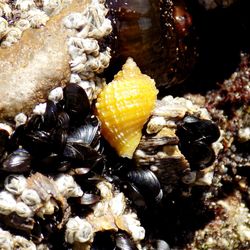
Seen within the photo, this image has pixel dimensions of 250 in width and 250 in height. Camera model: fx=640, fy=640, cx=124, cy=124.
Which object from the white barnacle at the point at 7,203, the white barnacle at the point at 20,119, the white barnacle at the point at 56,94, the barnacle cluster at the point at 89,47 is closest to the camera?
the white barnacle at the point at 7,203

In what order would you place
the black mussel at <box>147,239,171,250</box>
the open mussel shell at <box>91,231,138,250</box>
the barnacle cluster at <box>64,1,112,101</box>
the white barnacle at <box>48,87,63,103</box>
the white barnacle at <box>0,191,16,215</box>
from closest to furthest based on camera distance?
the white barnacle at <box>0,191,16,215</box>
the white barnacle at <box>48,87,63,103</box>
the barnacle cluster at <box>64,1,112,101</box>
the open mussel shell at <box>91,231,138,250</box>
the black mussel at <box>147,239,171,250</box>

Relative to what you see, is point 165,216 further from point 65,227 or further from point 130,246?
point 65,227

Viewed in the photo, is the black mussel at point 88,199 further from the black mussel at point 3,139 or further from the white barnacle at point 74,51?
the white barnacle at point 74,51

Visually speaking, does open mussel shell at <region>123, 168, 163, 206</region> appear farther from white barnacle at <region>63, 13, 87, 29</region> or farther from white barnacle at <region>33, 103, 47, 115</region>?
white barnacle at <region>63, 13, 87, 29</region>

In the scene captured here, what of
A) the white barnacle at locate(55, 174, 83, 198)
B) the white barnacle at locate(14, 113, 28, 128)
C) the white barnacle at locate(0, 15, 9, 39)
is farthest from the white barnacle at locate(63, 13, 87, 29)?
the white barnacle at locate(55, 174, 83, 198)

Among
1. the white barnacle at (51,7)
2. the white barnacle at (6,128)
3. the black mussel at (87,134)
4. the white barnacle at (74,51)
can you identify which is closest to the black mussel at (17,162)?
the white barnacle at (6,128)

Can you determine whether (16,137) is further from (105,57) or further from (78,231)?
(105,57)

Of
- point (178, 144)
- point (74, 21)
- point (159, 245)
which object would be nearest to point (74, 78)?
point (74, 21)
